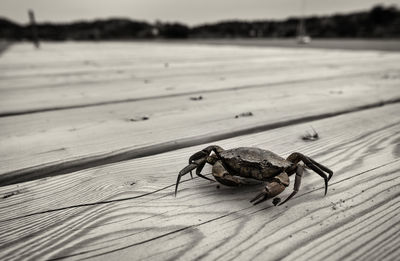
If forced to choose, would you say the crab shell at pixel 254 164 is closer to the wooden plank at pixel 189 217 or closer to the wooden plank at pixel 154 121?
the wooden plank at pixel 189 217

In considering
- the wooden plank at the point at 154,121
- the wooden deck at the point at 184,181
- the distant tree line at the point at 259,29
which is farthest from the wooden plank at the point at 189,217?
the distant tree line at the point at 259,29

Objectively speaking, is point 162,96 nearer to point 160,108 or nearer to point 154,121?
point 160,108

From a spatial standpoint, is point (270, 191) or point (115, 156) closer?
point (270, 191)

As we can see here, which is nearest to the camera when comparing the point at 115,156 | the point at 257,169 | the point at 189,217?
the point at 189,217

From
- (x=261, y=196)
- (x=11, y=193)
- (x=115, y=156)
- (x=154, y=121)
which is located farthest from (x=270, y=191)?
(x=154, y=121)

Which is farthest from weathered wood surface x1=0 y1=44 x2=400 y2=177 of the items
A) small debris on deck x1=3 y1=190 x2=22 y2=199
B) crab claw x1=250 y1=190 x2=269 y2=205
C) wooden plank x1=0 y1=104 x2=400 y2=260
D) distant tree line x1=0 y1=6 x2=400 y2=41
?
distant tree line x1=0 y1=6 x2=400 y2=41

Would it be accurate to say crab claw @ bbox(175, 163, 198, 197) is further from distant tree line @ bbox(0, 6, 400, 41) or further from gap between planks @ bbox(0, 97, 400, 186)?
distant tree line @ bbox(0, 6, 400, 41)

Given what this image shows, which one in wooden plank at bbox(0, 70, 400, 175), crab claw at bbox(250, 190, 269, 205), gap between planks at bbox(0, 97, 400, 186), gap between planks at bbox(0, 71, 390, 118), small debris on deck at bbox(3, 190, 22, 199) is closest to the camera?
crab claw at bbox(250, 190, 269, 205)
